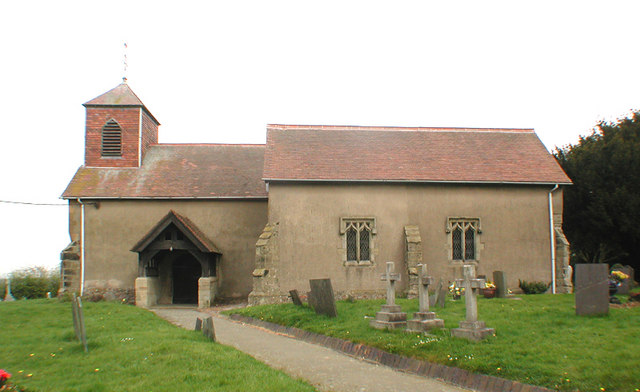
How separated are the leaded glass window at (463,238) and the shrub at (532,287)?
2.16 meters

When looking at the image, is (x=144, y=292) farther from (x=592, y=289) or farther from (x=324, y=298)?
(x=592, y=289)

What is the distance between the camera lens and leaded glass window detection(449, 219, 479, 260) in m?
23.6

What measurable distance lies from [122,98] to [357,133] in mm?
11949

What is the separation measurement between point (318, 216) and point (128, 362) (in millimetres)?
13510

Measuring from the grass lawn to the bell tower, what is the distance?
43.3 ft

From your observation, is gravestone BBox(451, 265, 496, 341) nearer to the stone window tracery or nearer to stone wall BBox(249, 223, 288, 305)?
stone wall BBox(249, 223, 288, 305)

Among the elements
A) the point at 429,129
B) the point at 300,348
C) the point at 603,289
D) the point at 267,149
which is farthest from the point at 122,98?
the point at 603,289

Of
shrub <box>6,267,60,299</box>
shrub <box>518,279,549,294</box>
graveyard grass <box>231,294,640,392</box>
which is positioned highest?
graveyard grass <box>231,294,640,392</box>

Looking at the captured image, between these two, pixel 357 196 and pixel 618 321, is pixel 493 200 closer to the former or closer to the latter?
pixel 357 196

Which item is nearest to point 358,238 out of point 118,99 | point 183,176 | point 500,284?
point 500,284

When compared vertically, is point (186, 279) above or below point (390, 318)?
below

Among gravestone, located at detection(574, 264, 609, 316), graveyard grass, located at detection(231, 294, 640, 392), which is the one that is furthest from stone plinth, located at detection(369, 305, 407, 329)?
gravestone, located at detection(574, 264, 609, 316)

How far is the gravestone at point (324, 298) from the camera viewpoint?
1490cm

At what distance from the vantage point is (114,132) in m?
28.0
